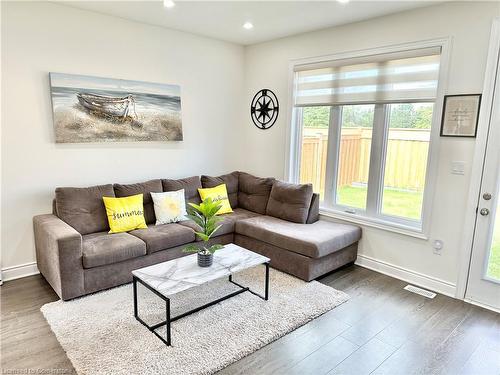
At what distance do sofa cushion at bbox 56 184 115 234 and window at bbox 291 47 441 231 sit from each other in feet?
8.09

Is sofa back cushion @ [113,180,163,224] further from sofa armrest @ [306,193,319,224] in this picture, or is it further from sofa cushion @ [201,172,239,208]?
sofa armrest @ [306,193,319,224]

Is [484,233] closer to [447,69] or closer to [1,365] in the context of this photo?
[447,69]

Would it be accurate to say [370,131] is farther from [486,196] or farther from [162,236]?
[162,236]

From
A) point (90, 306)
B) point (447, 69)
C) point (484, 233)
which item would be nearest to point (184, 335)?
point (90, 306)

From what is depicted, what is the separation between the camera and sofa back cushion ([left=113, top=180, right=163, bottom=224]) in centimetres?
375

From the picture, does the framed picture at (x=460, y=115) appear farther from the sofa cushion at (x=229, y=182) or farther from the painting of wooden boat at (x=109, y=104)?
the painting of wooden boat at (x=109, y=104)

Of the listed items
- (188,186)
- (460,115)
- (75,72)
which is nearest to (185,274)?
(188,186)

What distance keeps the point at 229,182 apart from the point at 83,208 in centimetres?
189

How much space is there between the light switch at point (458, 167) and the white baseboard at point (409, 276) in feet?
3.43

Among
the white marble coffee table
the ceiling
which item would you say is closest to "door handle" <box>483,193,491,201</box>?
the ceiling

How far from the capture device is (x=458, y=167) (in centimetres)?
312

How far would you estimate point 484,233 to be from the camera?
3.01 m

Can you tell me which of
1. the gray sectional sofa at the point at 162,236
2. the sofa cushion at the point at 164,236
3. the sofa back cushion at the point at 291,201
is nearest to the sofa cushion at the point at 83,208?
the gray sectional sofa at the point at 162,236

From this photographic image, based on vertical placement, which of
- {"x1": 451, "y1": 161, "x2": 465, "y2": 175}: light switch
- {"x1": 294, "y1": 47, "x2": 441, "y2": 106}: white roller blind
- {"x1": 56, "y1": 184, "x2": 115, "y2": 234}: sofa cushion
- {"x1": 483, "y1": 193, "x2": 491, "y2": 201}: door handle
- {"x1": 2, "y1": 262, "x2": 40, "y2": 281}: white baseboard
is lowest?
{"x1": 2, "y1": 262, "x2": 40, "y2": 281}: white baseboard
